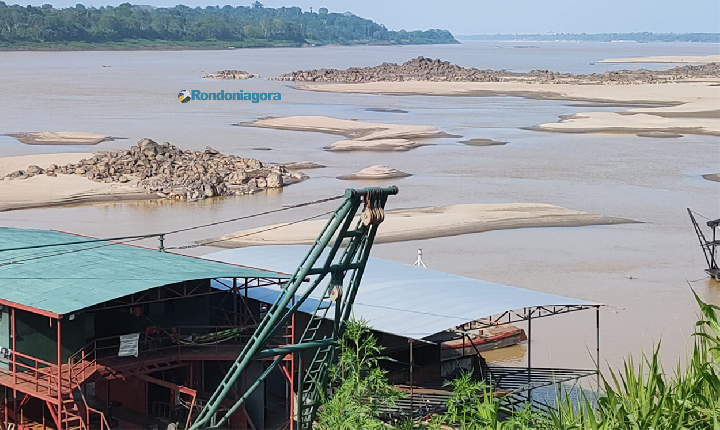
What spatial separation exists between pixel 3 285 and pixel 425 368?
7614 mm

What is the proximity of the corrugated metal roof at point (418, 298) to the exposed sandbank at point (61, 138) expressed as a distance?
130 ft

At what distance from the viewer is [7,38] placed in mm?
188875

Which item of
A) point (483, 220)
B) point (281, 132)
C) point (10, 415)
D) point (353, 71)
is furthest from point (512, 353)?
point (353, 71)

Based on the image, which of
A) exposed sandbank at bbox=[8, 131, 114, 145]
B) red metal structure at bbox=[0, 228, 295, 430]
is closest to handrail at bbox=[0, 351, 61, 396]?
red metal structure at bbox=[0, 228, 295, 430]

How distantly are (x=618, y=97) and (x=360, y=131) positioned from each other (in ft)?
126

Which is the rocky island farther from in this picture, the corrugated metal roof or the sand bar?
the corrugated metal roof

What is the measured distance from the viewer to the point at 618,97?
9856 centimetres

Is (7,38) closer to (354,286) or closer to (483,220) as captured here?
(483,220)

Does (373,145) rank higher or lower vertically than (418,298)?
lower

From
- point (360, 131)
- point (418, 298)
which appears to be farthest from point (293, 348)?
point (360, 131)

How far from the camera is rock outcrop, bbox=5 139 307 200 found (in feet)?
148

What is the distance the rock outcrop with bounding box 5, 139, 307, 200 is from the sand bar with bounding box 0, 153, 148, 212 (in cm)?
68

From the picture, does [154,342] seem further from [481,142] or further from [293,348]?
[481,142]

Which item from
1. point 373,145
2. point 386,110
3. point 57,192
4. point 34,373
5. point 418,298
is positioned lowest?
point 386,110
